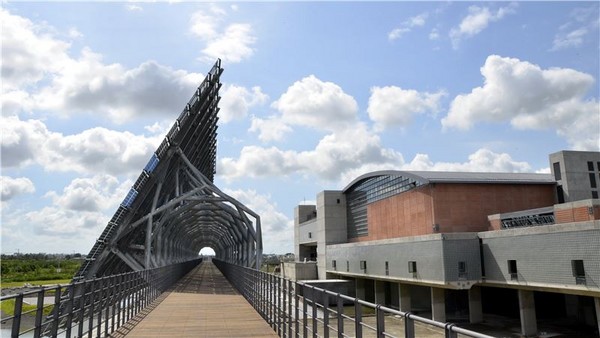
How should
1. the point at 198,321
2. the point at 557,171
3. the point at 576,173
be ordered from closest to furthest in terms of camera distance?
the point at 198,321, the point at 576,173, the point at 557,171

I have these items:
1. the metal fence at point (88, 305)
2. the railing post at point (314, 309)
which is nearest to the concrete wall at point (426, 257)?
the metal fence at point (88, 305)

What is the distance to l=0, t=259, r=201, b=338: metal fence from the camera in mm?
6617

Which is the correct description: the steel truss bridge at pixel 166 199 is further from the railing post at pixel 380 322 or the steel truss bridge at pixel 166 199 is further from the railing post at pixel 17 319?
the railing post at pixel 380 322

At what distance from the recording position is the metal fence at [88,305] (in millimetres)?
6617

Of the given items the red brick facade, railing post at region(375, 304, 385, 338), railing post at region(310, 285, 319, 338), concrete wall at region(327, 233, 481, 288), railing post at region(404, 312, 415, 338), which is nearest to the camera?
railing post at region(404, 312, 415, 338)

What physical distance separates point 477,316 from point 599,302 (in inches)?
479

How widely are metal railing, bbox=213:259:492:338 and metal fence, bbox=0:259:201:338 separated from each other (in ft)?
12.5

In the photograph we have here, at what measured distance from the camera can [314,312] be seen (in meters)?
7.33

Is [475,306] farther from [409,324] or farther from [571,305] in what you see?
[409,324]

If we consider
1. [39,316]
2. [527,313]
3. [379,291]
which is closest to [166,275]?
[39,316]

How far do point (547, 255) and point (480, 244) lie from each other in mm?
6835

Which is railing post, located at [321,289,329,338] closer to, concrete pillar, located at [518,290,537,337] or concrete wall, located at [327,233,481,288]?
concrete wall, located at [327,233,481,288]

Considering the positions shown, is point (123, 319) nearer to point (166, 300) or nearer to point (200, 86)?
point (166, 300)

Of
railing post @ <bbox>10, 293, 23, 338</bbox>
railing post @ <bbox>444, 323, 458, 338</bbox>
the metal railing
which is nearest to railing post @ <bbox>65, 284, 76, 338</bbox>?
railing post @ <bbox>10, 293, 23, 338</bbox>
